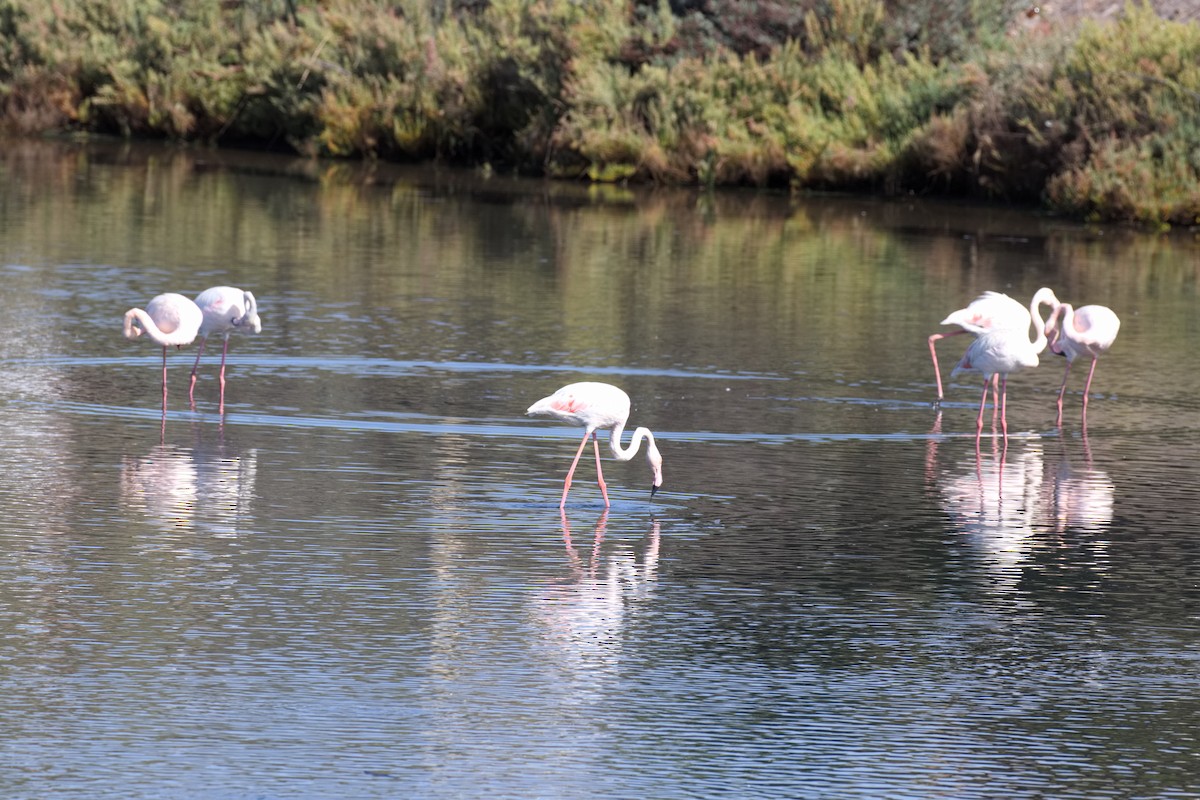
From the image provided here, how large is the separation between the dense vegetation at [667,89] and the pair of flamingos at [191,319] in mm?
16144

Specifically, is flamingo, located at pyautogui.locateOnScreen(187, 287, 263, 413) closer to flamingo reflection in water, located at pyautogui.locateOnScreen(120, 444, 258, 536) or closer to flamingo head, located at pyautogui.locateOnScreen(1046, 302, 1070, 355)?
flamingo reflection in water, located at pyautogui.locateOnScreen(120, 444, 258, 536)

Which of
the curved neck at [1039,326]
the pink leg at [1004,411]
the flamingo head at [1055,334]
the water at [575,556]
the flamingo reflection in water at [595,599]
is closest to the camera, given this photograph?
the water at [575,556]

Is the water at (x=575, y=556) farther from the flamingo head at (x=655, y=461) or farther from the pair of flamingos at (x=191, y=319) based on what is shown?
the pair of flamingos at (x=191, y=319)

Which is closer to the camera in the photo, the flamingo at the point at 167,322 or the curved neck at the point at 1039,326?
the flamingo at the point at 167,322

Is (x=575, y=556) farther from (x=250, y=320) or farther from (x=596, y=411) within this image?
(x=250, y=320)

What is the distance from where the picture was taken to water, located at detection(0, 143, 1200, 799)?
627 centimetres

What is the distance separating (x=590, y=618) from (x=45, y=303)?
9.39 m

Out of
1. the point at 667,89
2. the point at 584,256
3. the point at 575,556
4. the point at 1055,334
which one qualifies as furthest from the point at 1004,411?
the point at 667,89

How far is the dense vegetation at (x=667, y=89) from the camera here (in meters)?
28.3

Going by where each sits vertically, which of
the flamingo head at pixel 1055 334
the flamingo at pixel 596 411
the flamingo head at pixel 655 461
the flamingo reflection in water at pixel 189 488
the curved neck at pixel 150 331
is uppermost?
the flamingo head at pixel 1055 334

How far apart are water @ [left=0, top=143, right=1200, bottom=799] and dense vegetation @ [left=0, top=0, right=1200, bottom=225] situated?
10027mm

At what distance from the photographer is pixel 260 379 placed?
1321 cm

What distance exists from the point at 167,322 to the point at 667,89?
20.0m

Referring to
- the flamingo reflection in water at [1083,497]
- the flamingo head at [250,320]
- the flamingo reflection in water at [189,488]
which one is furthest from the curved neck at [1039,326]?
the flamingo reflection in water at [189,488]
